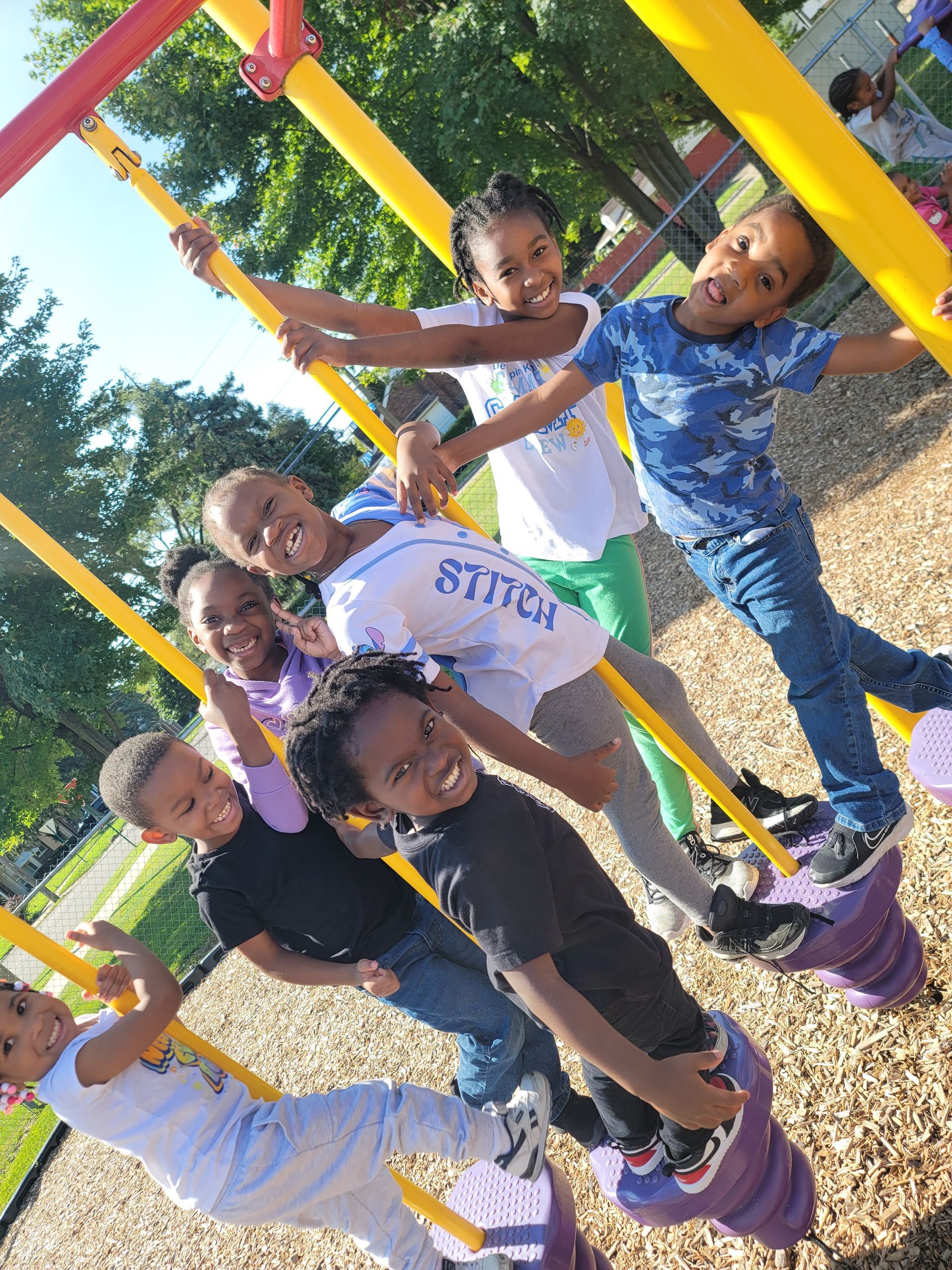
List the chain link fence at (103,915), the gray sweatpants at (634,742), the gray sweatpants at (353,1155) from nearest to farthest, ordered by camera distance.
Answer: the gray sweatpants at (353,1155) < the gray sweatpants at (634,742) < the chain link fence at (103,915)

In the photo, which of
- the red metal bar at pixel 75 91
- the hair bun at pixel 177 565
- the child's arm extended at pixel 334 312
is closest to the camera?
the red metal bar at pixel 75 91

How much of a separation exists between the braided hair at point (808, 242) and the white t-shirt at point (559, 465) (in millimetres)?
620

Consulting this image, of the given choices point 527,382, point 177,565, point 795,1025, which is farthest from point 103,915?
point 527,382

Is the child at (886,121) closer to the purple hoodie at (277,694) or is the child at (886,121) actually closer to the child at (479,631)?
the child at (479,631)

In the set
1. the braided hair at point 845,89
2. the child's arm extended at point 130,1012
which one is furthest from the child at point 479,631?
the braided hair at point 845,89

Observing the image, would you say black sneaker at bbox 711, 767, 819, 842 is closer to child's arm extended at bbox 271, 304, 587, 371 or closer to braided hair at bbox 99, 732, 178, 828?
child's arm extended at bbox 271, 304, 587, 371

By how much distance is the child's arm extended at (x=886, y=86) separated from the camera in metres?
5.61

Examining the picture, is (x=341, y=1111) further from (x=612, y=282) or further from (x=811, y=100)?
(x=612, y=282)

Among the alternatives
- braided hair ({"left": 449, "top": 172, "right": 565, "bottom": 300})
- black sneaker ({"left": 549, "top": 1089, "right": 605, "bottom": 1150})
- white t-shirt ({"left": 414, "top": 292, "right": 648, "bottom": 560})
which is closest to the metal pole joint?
braided hair ({"left": 449, "top": 172, "right": 565, "bottom": 300})

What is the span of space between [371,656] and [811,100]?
1102mm

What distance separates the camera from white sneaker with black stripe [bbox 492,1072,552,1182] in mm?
2123

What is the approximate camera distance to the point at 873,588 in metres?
4.04

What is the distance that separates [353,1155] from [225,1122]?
294 mm

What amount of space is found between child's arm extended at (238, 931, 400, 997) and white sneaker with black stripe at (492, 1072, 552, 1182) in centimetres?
41
